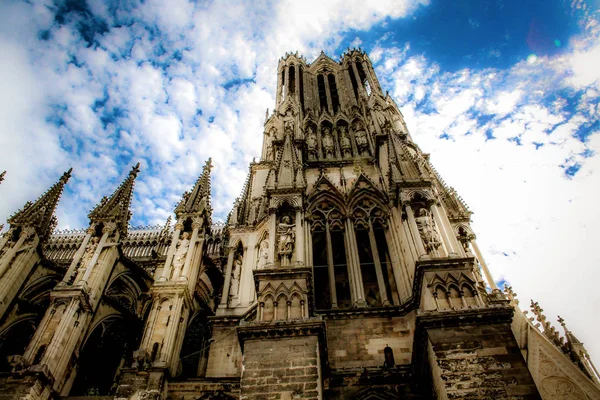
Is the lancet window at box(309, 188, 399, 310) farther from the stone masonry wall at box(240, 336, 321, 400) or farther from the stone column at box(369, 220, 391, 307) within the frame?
the stone masonry wall at box(240, 336, 321, 400)

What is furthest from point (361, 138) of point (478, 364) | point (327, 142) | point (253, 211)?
point (478, 364)

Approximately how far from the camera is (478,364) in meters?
9.88

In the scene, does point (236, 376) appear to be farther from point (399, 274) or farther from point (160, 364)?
point (399, 274)

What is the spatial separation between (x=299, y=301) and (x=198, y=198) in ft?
31.1

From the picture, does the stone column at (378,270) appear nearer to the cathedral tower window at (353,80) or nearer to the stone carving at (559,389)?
the stone carving at (559,389)

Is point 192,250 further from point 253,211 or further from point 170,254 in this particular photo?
point 253,211

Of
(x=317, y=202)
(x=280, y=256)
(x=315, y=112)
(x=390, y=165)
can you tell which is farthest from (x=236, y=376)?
(x=315, y=112)

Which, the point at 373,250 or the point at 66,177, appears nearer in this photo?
the point at 373,250

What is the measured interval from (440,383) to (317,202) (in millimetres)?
9891

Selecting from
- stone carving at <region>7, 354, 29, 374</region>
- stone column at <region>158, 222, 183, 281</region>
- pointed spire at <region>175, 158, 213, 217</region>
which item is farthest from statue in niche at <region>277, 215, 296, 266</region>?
stone carving at <region>7, 354, 29, 374</region>

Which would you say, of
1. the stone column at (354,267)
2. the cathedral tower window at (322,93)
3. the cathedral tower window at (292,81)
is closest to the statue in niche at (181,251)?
the stone column at (354,267)

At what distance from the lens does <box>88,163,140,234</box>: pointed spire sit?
59.3 ft

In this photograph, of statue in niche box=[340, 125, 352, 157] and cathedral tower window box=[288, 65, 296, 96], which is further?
cathedral tower window box=[288, 65, 296, 96]

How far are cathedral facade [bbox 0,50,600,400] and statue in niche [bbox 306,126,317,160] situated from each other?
78 mm
